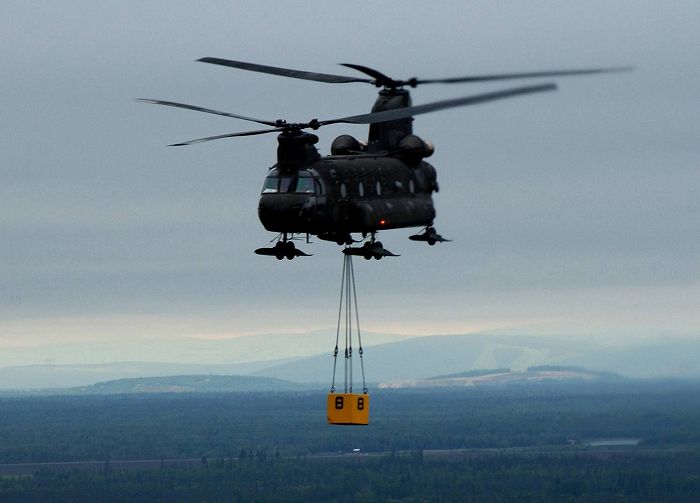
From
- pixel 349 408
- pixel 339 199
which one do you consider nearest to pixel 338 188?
pixel 339 199

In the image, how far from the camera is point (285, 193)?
63.1 m

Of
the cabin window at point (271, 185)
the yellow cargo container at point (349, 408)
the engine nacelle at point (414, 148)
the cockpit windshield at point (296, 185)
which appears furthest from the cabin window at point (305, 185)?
the yellow cargo container at point (349, 408)

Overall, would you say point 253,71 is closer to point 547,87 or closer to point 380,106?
point 380,106

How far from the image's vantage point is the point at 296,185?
6319 cm

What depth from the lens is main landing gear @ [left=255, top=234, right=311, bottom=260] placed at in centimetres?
6366

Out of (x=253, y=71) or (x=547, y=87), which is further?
(x=253, y=71)

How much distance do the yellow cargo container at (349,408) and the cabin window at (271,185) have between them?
8600 millimetres

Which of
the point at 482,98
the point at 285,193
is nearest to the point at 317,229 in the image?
the point at 285,193

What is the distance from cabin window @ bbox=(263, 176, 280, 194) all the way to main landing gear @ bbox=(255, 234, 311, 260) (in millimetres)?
1857

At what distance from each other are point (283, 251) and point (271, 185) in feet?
8.70

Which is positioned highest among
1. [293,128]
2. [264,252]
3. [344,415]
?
[293,128]

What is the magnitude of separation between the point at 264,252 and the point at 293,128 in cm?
510

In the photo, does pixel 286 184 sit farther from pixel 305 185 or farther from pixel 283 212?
pixel 283 212

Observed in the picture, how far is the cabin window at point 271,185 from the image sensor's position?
63.6 metres
